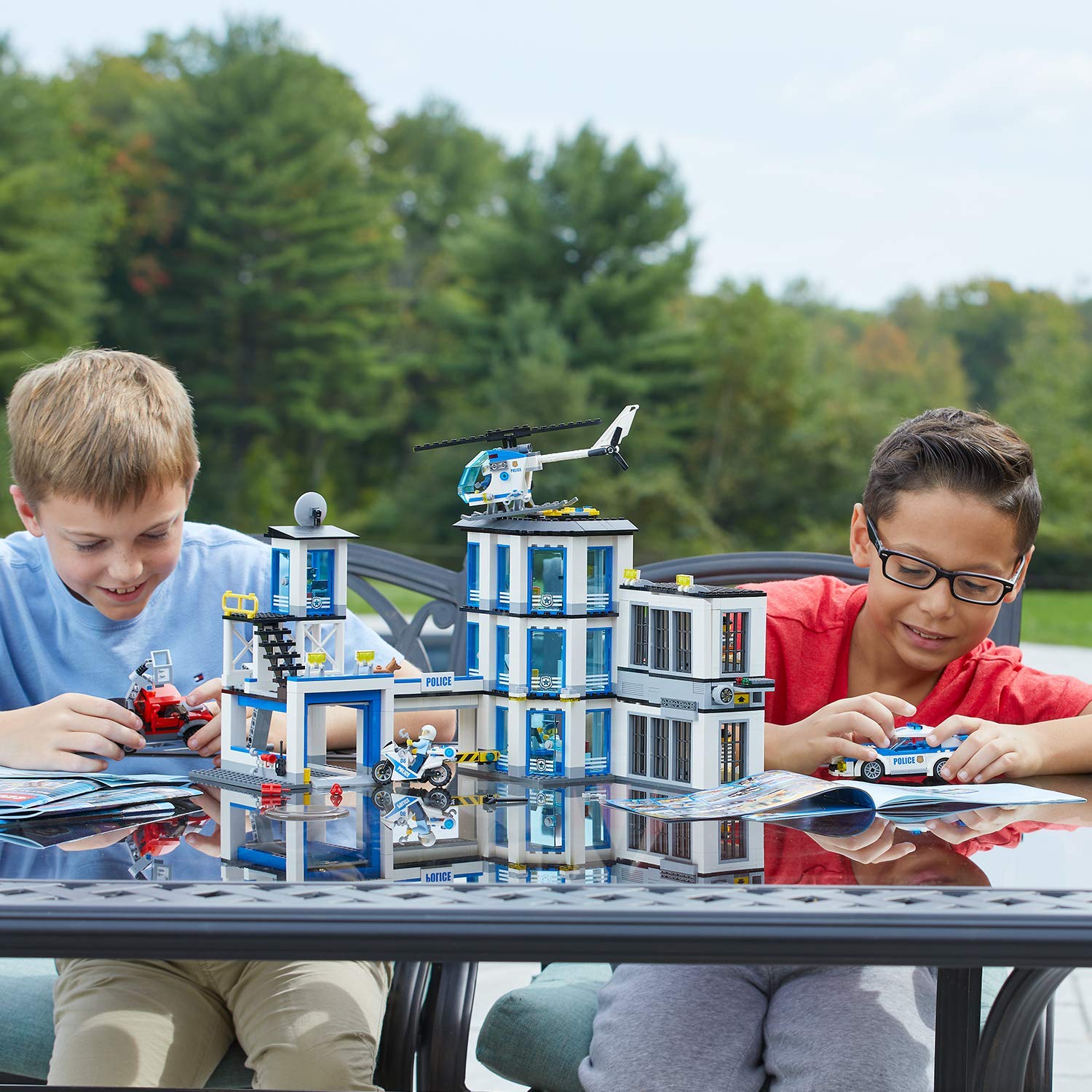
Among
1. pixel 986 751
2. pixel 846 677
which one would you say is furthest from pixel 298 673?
pixel 846 677

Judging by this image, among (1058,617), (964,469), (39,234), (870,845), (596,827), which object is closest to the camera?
(870,845)

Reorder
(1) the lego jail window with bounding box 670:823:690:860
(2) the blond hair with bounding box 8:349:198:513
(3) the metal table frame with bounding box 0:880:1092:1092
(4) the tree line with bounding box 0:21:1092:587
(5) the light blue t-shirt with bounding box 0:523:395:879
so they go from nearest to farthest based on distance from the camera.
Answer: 1. (3) the metal table frame with bounding box 0:880:1092:1092
2. (1) the lego jail window with bounding box 670:823:690:860
3. (2) the blond hair with bounding box 8:349:198:513
4. (5) the light blue t-shirt with bounding box 0:523:395:879
5. (4) the tree line with bounding box 0:21:1092:587

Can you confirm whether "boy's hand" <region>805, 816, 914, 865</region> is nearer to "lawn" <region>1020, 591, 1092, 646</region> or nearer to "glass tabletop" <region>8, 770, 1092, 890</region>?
"glass tabletop" <region>8, 770, 1092, 890</region>

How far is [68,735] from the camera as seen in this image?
6.88 ft

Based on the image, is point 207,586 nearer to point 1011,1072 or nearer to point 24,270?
point 1011,1072

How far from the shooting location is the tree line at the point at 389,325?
1205 inches

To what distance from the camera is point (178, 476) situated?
2436 mm

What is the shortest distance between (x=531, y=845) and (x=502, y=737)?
48cm

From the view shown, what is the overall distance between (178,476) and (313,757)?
707mm

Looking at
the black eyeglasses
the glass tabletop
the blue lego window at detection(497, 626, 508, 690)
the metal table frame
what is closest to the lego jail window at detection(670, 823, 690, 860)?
the glass tabletop

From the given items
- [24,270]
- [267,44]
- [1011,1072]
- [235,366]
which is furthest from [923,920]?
[267,44]

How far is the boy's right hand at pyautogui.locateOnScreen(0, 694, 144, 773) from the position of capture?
2.08 metres

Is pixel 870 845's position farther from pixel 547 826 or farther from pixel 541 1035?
pixel 541 1035

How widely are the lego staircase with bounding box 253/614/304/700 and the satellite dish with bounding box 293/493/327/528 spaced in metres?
0.17
